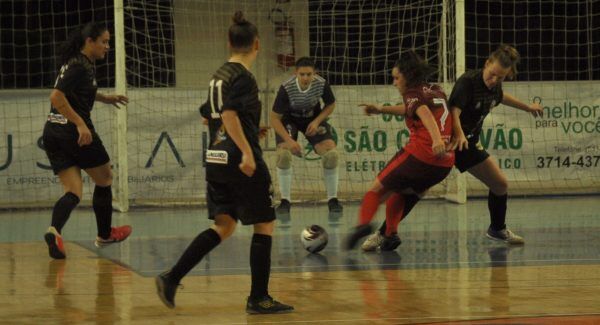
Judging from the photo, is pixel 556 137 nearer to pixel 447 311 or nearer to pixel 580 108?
pixel 580 108

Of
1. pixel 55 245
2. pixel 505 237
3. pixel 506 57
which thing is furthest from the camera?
pixel 505 237

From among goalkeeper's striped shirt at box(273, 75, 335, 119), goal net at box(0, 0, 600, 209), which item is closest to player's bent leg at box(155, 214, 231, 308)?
goalkeeper's striped shirt at box(273, 75, 335, 119)

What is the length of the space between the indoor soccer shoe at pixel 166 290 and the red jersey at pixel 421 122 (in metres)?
3.12

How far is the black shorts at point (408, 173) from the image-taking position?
8969 millimetres

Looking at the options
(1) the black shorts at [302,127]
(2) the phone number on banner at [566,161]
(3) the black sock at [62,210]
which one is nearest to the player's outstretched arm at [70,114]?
(3) the black sock at [62,210]

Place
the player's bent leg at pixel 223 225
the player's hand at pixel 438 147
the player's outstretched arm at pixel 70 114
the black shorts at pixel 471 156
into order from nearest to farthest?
the player's bent leg at pixel 223 225 → the player's hand at pixel 438 147 → the player's outstretched arm at pixel 70 114 → the black shorts at pixel 471 156

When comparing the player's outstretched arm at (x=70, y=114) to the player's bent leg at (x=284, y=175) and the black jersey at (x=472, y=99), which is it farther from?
the player's bent leg at (x=284, y=175)

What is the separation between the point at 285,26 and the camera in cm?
1606

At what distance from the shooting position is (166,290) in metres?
6.39

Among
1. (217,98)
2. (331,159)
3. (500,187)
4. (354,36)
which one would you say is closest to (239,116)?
(217,98)

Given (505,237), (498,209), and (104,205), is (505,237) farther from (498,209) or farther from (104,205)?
(104,205)

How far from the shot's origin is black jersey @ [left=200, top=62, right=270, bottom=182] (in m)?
6.35

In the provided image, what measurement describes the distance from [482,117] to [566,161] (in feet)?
20.4

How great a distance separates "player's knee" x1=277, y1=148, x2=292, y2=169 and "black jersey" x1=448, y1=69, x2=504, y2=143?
13.3 ft
